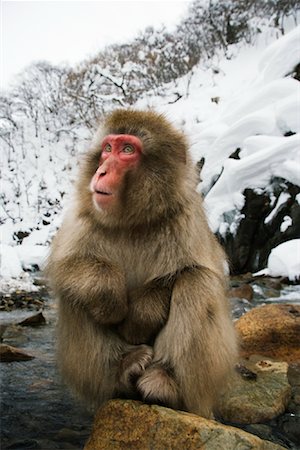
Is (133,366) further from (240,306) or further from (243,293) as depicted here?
(243,293)

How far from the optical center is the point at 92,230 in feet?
6.14

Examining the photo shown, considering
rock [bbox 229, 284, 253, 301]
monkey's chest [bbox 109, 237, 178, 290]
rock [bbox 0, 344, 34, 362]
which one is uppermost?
monkey's chest [bbox 109, 237, 178, 290]

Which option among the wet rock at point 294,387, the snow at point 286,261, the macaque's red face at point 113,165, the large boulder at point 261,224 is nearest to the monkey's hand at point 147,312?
the macaque's red face at point 113,165

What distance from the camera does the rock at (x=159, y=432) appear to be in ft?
5.07

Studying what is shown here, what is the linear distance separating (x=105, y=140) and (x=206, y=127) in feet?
27.1

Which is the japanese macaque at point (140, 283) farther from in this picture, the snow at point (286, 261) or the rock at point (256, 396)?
the snow at point (286, 261)

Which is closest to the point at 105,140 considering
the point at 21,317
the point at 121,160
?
the point at 121,160

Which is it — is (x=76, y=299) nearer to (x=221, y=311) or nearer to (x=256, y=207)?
(x=221, y=311)

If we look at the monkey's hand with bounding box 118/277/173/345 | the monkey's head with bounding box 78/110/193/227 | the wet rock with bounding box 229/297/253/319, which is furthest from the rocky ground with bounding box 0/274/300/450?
the wet rock with bounding box 229/297/253/319

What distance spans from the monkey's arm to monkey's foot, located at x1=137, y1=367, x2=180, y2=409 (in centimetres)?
22

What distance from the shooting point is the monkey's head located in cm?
179

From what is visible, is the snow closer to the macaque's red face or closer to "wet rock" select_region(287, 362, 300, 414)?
"wet rock" select_region(287, 362, 300, 414)

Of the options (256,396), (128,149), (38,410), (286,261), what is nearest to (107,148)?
(128,149)

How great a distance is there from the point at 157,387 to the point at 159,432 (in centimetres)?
14
